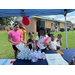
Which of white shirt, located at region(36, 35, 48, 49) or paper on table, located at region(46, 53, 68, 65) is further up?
white shirt, located at region(36, 35, 48, 49)

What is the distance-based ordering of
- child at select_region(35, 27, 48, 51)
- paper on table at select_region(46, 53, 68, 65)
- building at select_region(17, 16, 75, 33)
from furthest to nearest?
building at select_region(17, 16, 75, 33), child at select_region(35, 27, 48, 51), paper on table at select_region(46, 53, 68, 65)

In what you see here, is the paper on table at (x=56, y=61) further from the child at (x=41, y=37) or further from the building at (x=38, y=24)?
the building at (x=38, y=24)

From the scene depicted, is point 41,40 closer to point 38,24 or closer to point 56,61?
point 56,61

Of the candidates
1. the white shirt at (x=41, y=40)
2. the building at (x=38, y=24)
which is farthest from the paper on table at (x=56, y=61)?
the building at (x=38, y=24)

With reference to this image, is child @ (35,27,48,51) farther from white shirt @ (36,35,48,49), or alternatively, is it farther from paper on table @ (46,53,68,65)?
paper on table @ (46,53,68,65)

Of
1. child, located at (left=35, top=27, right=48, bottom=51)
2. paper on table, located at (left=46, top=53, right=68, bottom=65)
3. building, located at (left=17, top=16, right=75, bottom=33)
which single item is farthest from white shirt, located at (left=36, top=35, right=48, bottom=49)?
building, located at (left=17, top=16, right=75, bottom=33)

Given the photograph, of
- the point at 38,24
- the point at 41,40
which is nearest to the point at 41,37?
the point at 41,40

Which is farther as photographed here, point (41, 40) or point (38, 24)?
point (38, 24)
